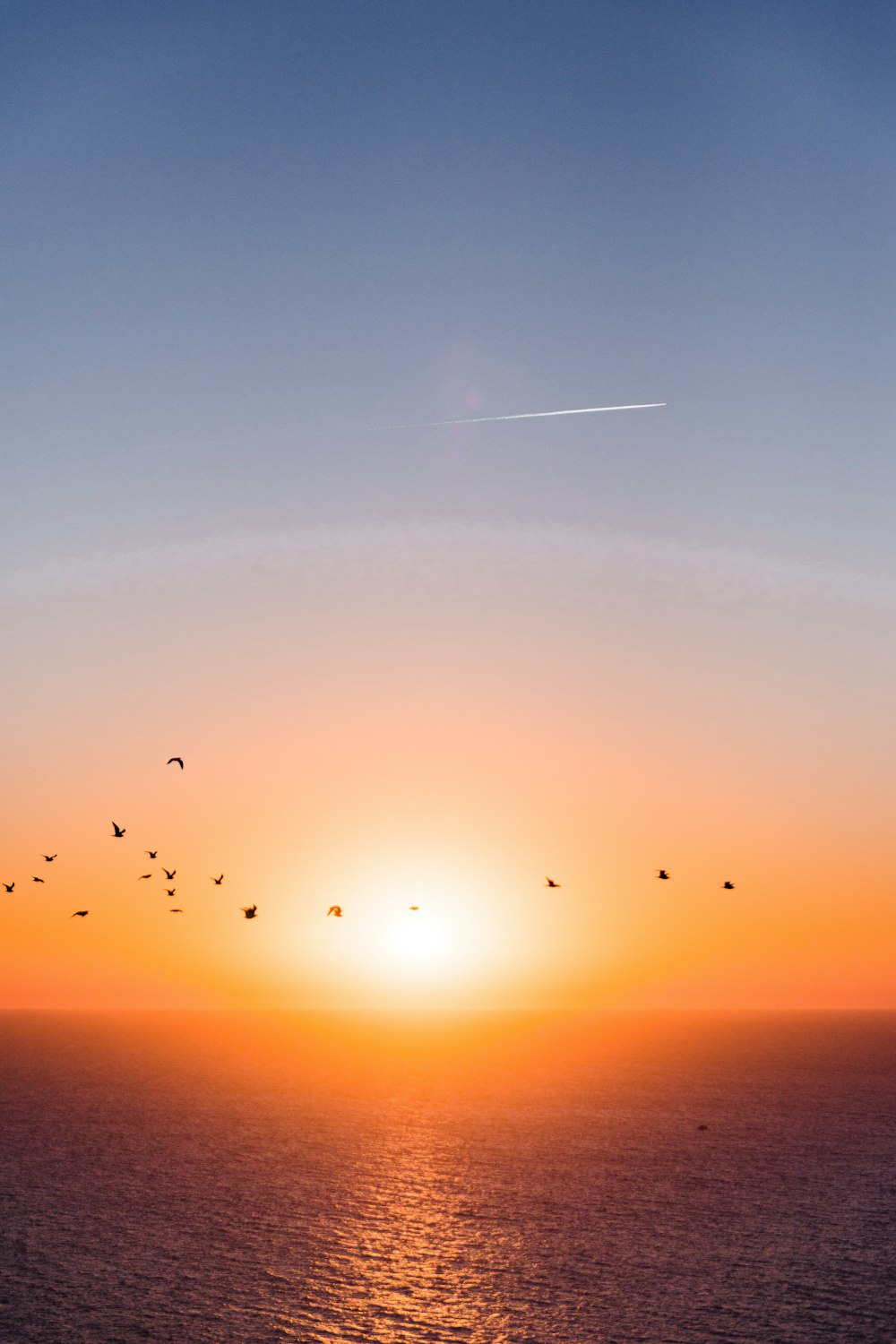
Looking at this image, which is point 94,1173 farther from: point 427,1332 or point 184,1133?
point 427,1332

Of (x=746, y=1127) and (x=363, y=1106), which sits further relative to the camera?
(x=363, y=1106)

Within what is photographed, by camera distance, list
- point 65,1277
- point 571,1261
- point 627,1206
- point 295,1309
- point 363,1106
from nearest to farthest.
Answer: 1. point 295,1309
2. point 65,1277
3. point 571,1261
4. point 627,1206
5. point 363,1106

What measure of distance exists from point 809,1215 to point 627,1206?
18281mm

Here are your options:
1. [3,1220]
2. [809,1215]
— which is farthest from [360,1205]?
[809,1215]

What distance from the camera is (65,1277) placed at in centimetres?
7912

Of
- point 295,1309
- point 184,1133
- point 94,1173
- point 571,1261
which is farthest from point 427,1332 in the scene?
point 184,1133

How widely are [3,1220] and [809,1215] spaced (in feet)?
260

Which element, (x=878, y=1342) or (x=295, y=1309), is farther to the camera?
(x=295, y=1309)


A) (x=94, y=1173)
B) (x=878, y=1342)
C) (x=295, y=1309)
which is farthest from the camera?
(x=94, y=1173)

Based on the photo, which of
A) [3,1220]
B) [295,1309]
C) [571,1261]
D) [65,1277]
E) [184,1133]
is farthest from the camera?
[184,1133]

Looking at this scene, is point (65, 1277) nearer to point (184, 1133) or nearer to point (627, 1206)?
point (627, 1206)

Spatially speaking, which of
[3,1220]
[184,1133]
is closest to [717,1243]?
[3,1220]

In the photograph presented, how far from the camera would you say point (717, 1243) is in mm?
92062

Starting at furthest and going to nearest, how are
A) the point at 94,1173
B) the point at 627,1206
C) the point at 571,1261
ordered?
the point at 94,1173 < the point at 627,1206 < the point at 571,1261
